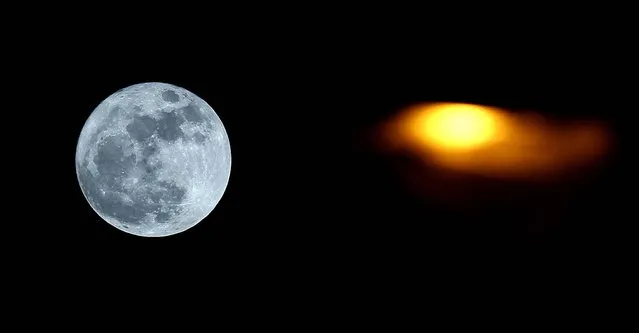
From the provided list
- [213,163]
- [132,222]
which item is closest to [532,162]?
[213,163]

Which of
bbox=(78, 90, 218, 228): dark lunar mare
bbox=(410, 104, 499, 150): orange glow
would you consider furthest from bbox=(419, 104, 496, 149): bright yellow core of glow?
bbox=(78, 90, 218, 228): dark lunar mare

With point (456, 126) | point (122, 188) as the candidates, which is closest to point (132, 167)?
point (122, 188)

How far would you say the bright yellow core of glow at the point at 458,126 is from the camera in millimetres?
2668

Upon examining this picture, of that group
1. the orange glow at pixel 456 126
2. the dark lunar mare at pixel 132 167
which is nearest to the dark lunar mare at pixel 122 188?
the dark lunar mare at pixel 132 167

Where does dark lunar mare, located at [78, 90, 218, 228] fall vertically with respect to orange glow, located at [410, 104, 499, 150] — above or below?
below

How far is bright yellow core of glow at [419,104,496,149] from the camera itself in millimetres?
2668

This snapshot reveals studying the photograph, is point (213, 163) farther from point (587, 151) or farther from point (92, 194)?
point (587, 151)

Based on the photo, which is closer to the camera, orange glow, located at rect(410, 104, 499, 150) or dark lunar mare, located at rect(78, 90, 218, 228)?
dark lunar mare, located at rect(78, 90, 218, 228)

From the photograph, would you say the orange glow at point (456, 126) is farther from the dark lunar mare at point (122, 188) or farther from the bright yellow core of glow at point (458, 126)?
the dark lunar mare at point (122, 188)

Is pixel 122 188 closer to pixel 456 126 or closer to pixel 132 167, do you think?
pixel 132 167

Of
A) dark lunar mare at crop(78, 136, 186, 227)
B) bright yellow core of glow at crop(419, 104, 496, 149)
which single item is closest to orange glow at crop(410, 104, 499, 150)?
bright yellow core of glow at crop(419, 104, 496, 149)

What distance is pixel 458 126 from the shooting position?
2746 mm

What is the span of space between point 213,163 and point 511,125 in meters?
1.76

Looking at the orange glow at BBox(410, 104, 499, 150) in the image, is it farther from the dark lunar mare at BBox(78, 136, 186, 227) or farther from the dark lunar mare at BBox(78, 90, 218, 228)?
the dark lunar mare at BBox(78, 136, 186, 227)
